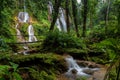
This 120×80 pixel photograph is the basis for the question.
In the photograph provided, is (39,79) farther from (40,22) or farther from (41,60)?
(40,22)

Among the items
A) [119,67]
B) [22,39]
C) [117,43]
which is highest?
[117,43]

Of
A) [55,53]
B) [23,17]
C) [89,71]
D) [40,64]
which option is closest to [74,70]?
[89,71]

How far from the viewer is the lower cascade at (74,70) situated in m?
8.72

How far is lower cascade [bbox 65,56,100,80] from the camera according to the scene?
8723mm

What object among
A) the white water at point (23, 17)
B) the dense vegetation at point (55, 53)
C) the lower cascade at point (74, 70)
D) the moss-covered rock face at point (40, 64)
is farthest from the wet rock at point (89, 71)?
the white water at point (23, 17)

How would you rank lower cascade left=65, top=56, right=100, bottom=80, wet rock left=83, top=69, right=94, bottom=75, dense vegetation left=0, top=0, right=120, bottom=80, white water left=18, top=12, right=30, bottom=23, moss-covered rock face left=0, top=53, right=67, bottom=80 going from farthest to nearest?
white water left=18, top=12, right=30, bottom=23 < wet rock left=83, top=69, right=94, bottom=75 < lower cascade left=65, top=56, right=100, bottom=80 < moss-covered rock face left=0, top=53, right=67, bottom=80 < dense vegetation left=0, top=0, right=120, bottom=80

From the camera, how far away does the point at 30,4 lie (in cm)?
3278

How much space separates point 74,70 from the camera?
9.45 metres

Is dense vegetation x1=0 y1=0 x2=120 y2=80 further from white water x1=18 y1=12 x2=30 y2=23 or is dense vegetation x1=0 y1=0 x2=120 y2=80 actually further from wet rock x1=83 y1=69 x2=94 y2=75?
white water x1=18 y1=12 x2=30 y2=23

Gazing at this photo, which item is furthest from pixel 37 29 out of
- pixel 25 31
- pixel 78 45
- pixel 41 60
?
pixel 41 60

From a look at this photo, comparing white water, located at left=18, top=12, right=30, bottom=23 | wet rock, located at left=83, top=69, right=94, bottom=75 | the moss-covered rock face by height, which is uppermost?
white water, located at left=18, top=12, right=30, bottom=23

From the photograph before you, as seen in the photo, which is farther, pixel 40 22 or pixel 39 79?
pixel 40 22

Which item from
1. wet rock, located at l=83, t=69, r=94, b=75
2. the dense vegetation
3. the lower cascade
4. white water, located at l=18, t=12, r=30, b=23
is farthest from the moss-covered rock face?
A: white water, located at l=18, t=12, r=30, b=23

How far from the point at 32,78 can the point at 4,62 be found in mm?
1629
